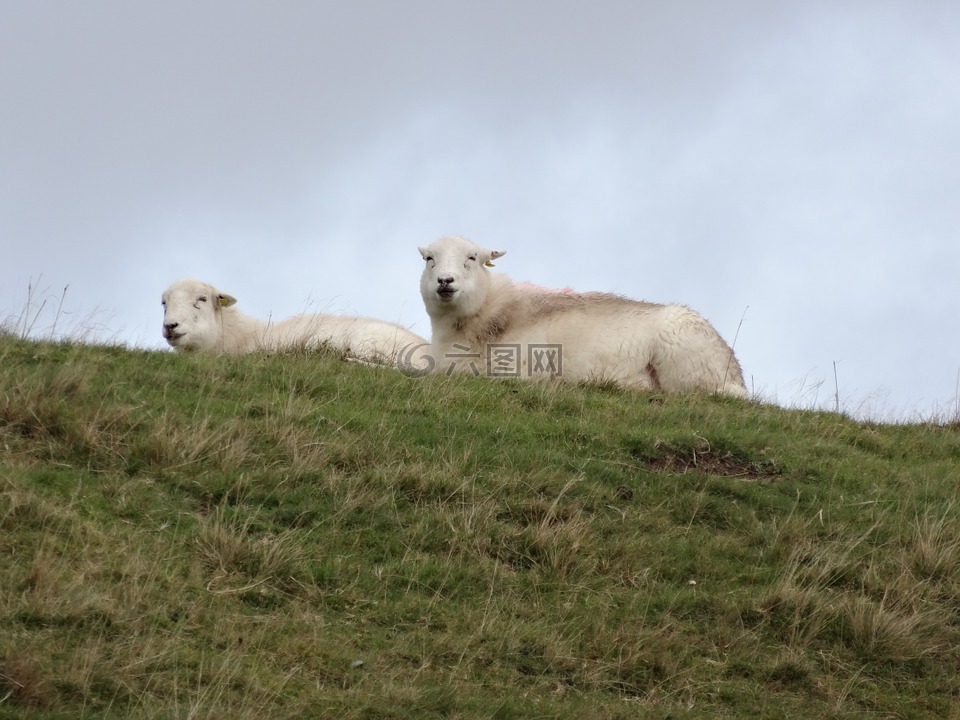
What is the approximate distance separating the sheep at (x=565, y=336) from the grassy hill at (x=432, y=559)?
7.72 ft

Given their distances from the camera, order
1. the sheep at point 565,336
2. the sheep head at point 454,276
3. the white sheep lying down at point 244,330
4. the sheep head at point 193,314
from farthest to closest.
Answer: the sheep head at point 193,314 → the white sheep lying down at point 244,330 → the sheep head at point 454,276 → the sheep at point 565,336

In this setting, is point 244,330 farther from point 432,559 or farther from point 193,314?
point 432,559

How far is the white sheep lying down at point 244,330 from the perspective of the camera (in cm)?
1475

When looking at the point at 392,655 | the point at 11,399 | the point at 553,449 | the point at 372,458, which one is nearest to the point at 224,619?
the point at 392,655

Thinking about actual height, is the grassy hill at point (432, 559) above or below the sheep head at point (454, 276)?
below

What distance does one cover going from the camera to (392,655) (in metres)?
6.89

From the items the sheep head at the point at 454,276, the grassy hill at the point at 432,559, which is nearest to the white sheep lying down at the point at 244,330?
the sheep head at the point at 454,276

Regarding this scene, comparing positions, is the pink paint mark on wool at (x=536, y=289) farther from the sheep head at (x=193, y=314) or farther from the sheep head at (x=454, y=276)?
the sheep head at (x=193, y=314)

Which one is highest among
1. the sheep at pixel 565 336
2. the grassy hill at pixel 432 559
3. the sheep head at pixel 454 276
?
the sheep head at pixel 454 276

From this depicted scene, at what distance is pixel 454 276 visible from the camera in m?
14.1

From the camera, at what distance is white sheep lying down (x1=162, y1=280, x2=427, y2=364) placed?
1475cm

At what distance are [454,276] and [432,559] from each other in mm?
6492

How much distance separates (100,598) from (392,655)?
165 centimetres

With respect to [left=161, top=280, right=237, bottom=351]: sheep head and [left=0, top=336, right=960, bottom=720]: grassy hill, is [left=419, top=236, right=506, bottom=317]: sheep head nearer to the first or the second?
[left=161, top=280, right=237, bottom=351]: sheep head
